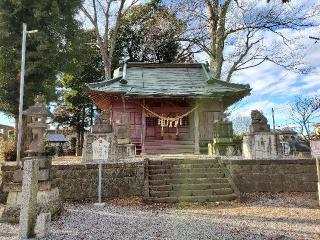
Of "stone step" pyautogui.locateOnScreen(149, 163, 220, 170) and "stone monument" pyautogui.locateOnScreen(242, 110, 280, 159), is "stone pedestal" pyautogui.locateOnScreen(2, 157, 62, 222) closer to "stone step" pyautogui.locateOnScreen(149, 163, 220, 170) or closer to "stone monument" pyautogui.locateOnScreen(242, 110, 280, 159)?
"stone step" pyautogui.locateOnScreen(149, 163, 220, 170)

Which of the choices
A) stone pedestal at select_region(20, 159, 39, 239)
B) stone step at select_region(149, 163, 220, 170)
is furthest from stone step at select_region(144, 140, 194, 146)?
stone pedestal at select_region(20, 159, 39, 239)

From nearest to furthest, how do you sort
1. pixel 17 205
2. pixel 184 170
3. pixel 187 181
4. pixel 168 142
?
Result: pixel 17 205 < pixel 187 181 < pixel 184 170 < pixel 168 142

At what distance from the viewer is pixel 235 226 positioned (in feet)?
23.1

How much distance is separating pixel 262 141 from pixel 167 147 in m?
6.37

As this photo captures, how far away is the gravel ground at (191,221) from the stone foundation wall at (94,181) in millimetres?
599

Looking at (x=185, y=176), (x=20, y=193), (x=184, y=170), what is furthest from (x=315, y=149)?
(x=20, y=193)

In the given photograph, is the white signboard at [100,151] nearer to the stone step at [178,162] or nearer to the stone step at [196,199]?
the stone step at [196,199]

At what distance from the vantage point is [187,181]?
10.8m

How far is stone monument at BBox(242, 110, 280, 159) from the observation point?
12.4 metres

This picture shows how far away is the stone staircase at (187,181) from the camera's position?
396 inches

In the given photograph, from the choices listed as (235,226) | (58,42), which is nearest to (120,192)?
(235,226)

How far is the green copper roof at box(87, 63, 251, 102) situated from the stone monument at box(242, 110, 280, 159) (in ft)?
15.1

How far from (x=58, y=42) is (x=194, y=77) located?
7.71 m

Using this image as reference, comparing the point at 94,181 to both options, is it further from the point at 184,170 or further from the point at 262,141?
the point at 262,141
